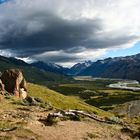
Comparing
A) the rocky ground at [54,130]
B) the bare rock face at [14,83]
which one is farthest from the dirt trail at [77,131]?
the bare rock face at [14,83]

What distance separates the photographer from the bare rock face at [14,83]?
7918 cm

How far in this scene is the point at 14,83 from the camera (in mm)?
81000

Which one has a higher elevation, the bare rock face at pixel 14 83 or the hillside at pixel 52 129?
the bare rock face at pixel 14 83

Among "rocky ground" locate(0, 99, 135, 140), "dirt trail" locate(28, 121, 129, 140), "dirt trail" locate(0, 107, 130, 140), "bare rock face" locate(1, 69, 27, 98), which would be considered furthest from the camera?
"bare rock face" locate(1, 69, 27, 98)

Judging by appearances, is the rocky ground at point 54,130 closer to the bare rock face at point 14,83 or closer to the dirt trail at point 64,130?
the dirt trail at point 64,130

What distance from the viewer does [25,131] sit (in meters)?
29.9

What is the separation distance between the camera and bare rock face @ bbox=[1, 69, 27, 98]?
7918 cm

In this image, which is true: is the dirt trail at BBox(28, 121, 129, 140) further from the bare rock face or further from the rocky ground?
the bare rock face

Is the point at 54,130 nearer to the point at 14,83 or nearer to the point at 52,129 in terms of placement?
the point at 52,129

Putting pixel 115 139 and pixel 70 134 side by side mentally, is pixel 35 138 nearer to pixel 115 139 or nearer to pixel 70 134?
pixel 70 134

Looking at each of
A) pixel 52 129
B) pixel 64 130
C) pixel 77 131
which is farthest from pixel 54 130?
pixel 77 131

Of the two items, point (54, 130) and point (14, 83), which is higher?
point (14, 83)

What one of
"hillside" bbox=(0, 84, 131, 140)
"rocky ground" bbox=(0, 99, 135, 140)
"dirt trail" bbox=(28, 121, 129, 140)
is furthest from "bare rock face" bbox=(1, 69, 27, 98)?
"dirt trail" bbox=(28, 121, 129, 140)

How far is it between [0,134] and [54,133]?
5.14 metres
